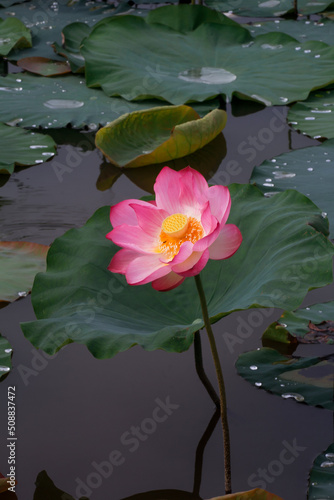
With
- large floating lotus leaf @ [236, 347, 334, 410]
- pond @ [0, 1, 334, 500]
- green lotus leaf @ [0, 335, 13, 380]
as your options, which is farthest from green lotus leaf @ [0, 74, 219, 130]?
large floating lotus leaf @ [236, 347, 334, 410]

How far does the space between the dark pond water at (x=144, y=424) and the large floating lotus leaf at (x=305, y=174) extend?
341mm

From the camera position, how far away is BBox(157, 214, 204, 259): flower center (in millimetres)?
904

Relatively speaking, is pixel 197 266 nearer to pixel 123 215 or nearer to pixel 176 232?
pixel 176 232

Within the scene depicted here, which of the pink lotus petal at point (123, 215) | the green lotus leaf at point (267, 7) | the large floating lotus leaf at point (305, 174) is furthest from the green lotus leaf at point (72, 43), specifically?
the pink lotus petal at point (123, 215)

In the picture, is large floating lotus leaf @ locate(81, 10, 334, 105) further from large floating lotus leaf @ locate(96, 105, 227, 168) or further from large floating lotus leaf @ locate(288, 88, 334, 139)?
large floating lotus leaf @ locate(96, 105, 227, 168)

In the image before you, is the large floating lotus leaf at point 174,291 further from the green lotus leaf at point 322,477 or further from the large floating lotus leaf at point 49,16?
the large floating lotus leaf at point 49,16

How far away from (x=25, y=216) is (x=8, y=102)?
692 mm

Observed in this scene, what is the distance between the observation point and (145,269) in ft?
3.02

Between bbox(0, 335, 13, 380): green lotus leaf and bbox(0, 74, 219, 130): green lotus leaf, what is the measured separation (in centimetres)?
101

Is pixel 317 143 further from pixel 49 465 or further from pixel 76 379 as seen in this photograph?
pixel 49 465

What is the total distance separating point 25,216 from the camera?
173 centimetres

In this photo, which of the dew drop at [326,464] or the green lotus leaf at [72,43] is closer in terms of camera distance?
the dew drop at [326,464]

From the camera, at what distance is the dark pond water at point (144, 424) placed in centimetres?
98

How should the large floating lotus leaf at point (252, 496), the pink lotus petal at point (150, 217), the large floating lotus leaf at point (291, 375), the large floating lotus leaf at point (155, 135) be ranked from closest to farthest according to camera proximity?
1. the large floating lotus leaf at point (252, 496)
2. the pink lotus petal at point (150, 217)
3. the large floating lotus leaf at point (291, 375)
4. the large floating lotus leaf at point (155, 135)
